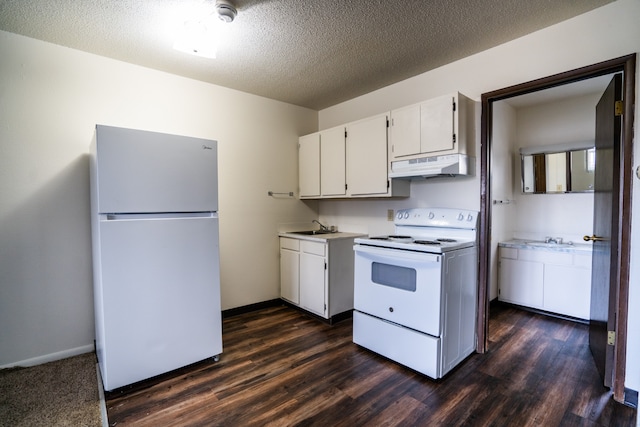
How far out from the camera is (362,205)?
3414 mm

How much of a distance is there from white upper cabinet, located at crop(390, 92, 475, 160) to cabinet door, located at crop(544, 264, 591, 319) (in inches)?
70.4

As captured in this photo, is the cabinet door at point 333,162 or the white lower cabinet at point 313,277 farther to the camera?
the cabinet door at point 333,162

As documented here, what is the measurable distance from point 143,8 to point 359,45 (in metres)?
1.45

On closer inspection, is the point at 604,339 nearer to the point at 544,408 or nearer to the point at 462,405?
the point at 544,408

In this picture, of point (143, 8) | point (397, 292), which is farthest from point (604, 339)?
point (143, 8)

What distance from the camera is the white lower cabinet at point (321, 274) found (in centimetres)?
295

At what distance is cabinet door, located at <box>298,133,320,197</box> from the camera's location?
347 cm

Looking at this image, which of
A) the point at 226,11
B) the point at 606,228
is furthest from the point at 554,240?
the point at 226,11

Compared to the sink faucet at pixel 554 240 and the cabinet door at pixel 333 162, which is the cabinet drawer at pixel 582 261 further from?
the cabinet door at pixel 333 162

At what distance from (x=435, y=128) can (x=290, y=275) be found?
214 cm

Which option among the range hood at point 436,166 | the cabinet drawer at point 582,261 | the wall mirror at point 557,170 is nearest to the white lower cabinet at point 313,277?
the range hood at point 436,166

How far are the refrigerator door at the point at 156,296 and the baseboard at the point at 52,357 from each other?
0.57 m

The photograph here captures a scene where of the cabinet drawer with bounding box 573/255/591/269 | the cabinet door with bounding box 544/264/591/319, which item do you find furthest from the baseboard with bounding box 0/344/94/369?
the cabinet drawer with bounding box 573/255/591/269

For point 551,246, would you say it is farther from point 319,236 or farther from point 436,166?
point 319,236
